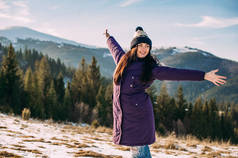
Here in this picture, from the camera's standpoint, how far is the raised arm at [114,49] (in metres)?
3.58

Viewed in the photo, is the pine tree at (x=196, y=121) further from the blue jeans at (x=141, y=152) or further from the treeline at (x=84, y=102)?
the blue jeans at (x=141, y=152)

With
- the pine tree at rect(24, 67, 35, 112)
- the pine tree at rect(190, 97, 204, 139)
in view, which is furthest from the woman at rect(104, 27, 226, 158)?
the pine tree at rect(190, 97, 204, 139)

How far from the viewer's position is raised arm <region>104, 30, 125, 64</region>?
358 cm

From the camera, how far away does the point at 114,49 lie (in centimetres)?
378

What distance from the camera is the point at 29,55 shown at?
114 m

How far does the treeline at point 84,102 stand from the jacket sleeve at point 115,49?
112ft

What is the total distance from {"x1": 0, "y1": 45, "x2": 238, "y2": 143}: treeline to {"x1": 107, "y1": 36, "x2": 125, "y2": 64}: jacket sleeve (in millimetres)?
34159

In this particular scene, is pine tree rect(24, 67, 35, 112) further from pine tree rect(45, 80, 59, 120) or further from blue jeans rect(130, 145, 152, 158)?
blue jeans rect(130, 145, 152, 158)

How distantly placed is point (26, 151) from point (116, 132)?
121 inches

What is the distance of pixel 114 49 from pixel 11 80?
35.8m

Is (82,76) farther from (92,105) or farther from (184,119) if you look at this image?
(184,119)

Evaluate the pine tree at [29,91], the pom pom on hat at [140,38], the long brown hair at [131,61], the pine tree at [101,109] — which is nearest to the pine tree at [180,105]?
the pine tree at [101,109]

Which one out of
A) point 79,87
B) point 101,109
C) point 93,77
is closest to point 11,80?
point 101,109

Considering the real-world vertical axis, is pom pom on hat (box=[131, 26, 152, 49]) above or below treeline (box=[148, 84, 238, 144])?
above
